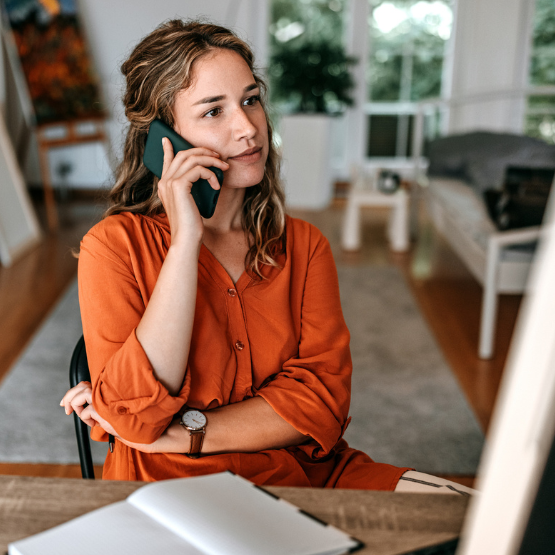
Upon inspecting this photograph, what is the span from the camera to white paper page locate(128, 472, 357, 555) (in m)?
0.57

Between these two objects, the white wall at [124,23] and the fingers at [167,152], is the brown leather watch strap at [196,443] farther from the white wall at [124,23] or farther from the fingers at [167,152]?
the white wall at [124,23]

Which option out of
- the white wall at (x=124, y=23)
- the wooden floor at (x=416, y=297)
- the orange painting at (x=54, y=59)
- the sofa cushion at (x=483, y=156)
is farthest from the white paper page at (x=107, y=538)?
the white wall at (x=124, y=23)

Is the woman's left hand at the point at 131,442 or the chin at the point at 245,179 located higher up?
the chin at the point at 245,179

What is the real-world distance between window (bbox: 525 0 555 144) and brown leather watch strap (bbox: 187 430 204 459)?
575 cm

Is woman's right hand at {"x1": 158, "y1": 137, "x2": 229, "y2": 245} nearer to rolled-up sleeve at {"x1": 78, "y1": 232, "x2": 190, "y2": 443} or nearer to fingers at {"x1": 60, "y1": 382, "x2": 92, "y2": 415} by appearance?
rolled-up sleeve at {"x1": 78, "y1": 232, "x2": 190, "y2": 443}

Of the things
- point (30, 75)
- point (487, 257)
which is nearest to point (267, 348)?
point (487, 257)

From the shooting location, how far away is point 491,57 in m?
5.79

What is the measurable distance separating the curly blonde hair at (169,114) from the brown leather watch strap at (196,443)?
33cm

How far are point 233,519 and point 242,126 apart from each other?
702mm

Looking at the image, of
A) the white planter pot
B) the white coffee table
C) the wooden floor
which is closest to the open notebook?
the wooden floor

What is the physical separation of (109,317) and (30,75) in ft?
15.4


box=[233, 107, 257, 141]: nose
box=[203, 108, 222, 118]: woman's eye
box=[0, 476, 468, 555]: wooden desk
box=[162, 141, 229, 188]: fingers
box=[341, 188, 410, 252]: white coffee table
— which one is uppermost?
box=[203, 108, 222, 118]: woman's eye

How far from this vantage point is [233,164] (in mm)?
1118

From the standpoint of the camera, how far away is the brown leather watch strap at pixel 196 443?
3.23ft
